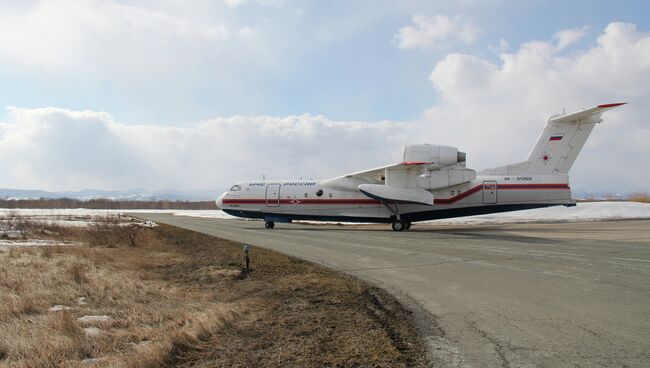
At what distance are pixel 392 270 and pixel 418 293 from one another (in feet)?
9.44

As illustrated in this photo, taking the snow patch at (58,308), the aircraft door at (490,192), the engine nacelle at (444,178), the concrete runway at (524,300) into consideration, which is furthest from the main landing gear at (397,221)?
the snow patch at (58,308)

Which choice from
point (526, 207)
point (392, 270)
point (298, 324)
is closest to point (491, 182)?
point (526, 207)

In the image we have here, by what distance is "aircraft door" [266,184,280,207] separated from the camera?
30.9 m

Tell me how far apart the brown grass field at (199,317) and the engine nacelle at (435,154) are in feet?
48.2

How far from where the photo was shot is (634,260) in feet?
37.2

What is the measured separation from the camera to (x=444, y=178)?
2639 cm

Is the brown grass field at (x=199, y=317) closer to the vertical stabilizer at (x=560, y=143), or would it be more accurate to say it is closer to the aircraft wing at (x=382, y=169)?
the aircraft wing at (x=382, y=169)

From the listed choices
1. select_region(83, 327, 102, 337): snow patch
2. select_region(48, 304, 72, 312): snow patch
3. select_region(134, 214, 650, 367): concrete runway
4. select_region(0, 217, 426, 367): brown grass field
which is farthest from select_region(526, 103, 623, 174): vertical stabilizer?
select_region(83, 327, 102, 337): snow patch

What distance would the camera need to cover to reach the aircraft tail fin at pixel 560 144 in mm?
25047

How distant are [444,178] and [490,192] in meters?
2.74

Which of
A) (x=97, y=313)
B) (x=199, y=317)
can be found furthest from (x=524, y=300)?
(x=97, y=313)

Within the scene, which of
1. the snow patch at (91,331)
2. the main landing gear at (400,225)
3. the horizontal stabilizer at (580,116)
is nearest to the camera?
the snow patch at (91,331)

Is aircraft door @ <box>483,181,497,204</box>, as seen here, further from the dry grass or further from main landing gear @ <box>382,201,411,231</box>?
the dry grass

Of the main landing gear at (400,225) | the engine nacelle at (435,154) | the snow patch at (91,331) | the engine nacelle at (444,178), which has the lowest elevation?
the snow patch at (91,331)
